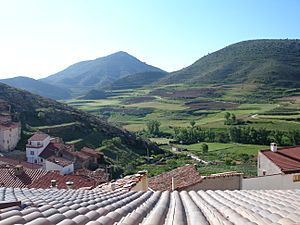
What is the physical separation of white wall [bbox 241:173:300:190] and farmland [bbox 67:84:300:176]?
29855 millimetres

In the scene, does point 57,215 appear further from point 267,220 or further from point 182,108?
point 182,108

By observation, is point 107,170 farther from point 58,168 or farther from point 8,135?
point 8,135

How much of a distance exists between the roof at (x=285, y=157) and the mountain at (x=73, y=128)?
28495 mm

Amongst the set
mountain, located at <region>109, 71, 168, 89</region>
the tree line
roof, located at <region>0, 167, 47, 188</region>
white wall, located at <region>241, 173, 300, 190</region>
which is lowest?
the tree line

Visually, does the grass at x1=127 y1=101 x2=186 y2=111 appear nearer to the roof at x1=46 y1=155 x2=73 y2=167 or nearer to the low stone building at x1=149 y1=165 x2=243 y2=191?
the roof at x1=46 y1=155 x2=73 y2=167

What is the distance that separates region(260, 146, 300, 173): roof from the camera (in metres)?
18.2

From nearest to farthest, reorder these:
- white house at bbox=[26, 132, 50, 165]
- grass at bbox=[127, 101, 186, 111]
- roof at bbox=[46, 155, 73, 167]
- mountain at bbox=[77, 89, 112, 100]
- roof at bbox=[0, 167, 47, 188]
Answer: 1. roof at bbox=[0, 167, 47, 188]
2. roof at bbox=[46, 155, 73, 167]
3. white house at bbox=[26, 132, 50, 165]
4. grass at bbox=[127, 101, 186, 111]
5. mountain at bbox=[77, 89, 112, 100]

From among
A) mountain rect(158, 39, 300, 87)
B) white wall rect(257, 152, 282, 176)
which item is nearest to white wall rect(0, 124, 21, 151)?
white wall rect(257, 152, 282, 176)

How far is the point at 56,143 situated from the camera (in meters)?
41.8

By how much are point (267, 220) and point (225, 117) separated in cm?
7525

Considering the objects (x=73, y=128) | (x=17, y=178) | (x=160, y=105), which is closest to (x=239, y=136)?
(x=73, y=128)

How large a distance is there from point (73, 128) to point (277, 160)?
39386mm

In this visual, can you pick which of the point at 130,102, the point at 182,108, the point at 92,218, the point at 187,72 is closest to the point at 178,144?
the point at 182,108

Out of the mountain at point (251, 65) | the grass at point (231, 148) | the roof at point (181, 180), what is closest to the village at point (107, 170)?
the roof at point (181, 180)
